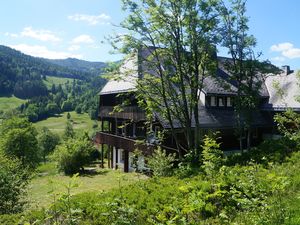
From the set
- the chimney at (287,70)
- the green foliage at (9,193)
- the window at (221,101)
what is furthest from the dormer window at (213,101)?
the green foliage at (9,193)

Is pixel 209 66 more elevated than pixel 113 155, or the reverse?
pixel 209 66

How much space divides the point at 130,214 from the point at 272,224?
2.81 meters

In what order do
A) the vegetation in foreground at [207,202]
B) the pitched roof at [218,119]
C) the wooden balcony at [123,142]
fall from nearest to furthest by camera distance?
1. the vegetation in foreground at [207,202]
2. the wooden balcony at [123,142]
3. the pitched roof at [218,119]

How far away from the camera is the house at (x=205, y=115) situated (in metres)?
27.8

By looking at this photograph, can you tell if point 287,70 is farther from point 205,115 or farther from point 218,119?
point 205,115

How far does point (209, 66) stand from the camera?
2106 centimetres

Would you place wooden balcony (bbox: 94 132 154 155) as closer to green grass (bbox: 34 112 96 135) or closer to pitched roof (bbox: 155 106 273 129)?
pitched roof (bbox: 155 106 273 129)

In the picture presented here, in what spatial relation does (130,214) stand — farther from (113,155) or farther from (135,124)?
(113,155)

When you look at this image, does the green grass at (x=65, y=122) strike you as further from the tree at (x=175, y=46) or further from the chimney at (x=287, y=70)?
the tree at (x=175, y=46)

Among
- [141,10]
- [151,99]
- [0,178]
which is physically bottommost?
[0,178]

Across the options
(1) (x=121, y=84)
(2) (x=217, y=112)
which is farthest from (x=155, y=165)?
(1) (x=121, y=84)

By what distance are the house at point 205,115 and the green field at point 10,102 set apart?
14223cm

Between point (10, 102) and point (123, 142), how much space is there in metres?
161

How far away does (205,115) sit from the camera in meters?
28.5
